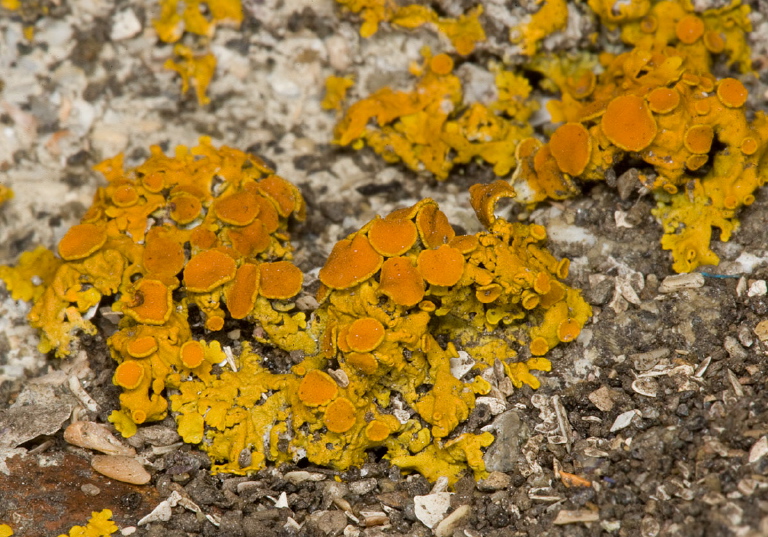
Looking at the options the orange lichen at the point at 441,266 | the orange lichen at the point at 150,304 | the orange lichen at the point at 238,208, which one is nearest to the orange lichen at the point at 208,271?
the orange lichen at the point at 150,304

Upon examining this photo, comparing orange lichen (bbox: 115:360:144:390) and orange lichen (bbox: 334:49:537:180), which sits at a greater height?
orange lichen (bbox: 334:49:537:180)

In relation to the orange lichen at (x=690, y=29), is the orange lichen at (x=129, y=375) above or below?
below

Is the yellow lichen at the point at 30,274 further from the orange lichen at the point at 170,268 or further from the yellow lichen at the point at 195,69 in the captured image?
the yellow lichen at the point at 195,69

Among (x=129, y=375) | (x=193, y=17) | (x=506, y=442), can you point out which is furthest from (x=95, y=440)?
(x=193, y=17)

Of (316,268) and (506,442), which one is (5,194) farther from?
(506,442)

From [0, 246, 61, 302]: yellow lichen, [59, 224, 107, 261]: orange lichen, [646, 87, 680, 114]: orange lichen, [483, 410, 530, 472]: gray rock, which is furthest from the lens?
[0, 246, 61, 302]: yellow lichen

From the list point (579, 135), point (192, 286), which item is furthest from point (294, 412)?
point (579, 135)

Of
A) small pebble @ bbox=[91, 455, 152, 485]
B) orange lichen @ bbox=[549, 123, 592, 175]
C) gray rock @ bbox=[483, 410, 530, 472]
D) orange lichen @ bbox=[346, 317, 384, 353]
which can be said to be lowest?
small pebble @ bbox=[91, 455, 152, 485]

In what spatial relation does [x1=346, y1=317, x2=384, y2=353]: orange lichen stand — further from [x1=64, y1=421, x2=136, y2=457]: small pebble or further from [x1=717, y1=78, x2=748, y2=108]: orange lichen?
[x1=717, y1=78, x2=748, y2=108]: orange lichen

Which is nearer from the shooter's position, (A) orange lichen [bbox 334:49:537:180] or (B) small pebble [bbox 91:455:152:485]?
(B) small pebble [bbox 91:455:152:485]

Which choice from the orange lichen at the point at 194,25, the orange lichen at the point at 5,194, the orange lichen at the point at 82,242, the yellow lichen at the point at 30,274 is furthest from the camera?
the orange lichen at the point at 194,25

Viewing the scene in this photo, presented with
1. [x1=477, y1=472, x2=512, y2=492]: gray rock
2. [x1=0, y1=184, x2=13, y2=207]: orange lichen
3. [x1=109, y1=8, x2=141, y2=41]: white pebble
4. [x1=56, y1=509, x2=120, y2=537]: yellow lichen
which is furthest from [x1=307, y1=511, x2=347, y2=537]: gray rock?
[x1=109, y1=8, x2=141, y2=41]: white pebble
